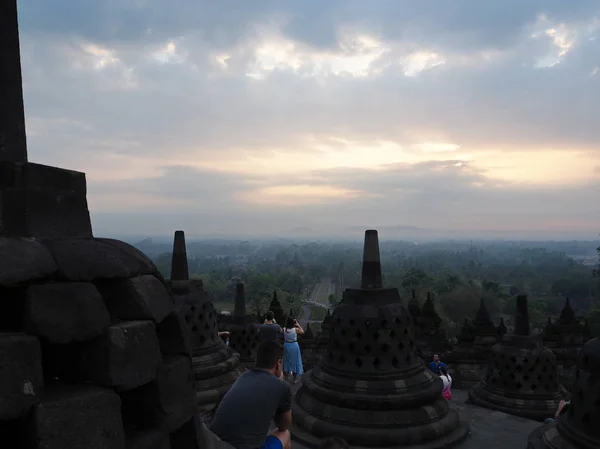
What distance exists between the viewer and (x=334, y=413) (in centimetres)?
677

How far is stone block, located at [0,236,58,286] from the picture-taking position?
1697 mm

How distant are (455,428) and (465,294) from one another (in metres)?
47.1

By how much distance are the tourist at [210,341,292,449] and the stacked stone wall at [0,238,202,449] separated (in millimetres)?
667

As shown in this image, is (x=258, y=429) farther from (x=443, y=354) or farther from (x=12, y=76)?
(x=443, y=354)

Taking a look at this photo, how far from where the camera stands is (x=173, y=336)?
2373 millimetres

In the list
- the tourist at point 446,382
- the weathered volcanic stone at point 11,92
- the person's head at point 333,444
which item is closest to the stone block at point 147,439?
the person's head at point 333,444

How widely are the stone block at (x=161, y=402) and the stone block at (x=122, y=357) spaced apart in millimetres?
110

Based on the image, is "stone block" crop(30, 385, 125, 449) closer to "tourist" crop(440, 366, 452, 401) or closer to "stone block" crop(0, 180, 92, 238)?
"stone block" crop(0, 180, 92, 238)

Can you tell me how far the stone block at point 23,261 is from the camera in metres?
1.70

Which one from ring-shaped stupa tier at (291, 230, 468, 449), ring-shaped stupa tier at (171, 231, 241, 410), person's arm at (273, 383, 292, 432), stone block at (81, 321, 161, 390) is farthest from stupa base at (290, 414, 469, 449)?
stone block at (81, 321, 161, 390)

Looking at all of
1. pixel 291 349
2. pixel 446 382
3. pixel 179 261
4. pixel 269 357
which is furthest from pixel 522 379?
pixel 269 357

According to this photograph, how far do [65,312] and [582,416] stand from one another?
456 centimetres

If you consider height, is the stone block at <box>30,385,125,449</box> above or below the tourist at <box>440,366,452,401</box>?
above

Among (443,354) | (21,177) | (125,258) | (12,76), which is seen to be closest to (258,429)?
(125,258)
